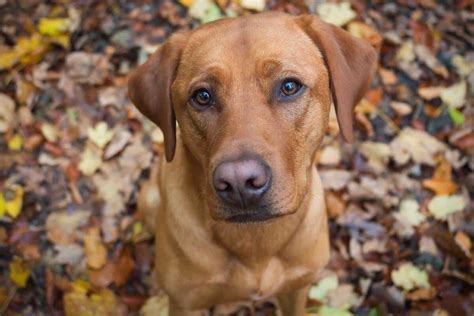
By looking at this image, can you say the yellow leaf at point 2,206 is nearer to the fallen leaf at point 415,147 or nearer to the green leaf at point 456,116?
the fallen leaf at point 415,147

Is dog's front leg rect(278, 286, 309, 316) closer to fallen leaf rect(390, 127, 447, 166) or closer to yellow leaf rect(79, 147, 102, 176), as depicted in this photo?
fallen leaf rect(390, 127, 447, 166)

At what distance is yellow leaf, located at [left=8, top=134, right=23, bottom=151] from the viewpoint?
471 centimetres

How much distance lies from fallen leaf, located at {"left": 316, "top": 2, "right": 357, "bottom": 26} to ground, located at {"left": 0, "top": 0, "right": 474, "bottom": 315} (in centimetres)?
1

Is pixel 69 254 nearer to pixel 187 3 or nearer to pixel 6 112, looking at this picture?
pixel 6 112

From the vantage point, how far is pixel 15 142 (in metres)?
4.74

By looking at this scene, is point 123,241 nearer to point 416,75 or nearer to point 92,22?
point 92,22

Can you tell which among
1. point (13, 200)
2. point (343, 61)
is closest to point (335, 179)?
point (343, 61)

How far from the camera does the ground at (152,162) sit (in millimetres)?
4000

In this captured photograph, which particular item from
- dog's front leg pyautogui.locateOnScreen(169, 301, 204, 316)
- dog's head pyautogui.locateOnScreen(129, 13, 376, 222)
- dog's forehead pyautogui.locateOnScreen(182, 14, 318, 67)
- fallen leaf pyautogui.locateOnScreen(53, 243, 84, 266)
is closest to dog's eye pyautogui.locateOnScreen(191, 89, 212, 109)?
dog's head pyautogui.locateOnScreen(129, 13, 376, 222)

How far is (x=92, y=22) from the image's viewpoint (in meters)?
5.37

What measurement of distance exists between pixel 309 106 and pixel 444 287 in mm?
2011

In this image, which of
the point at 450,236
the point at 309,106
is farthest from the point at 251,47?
the point at 450,236

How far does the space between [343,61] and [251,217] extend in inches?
35.5

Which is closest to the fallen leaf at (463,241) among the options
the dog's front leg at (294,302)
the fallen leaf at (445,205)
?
the fallen leaf at (445,205)
